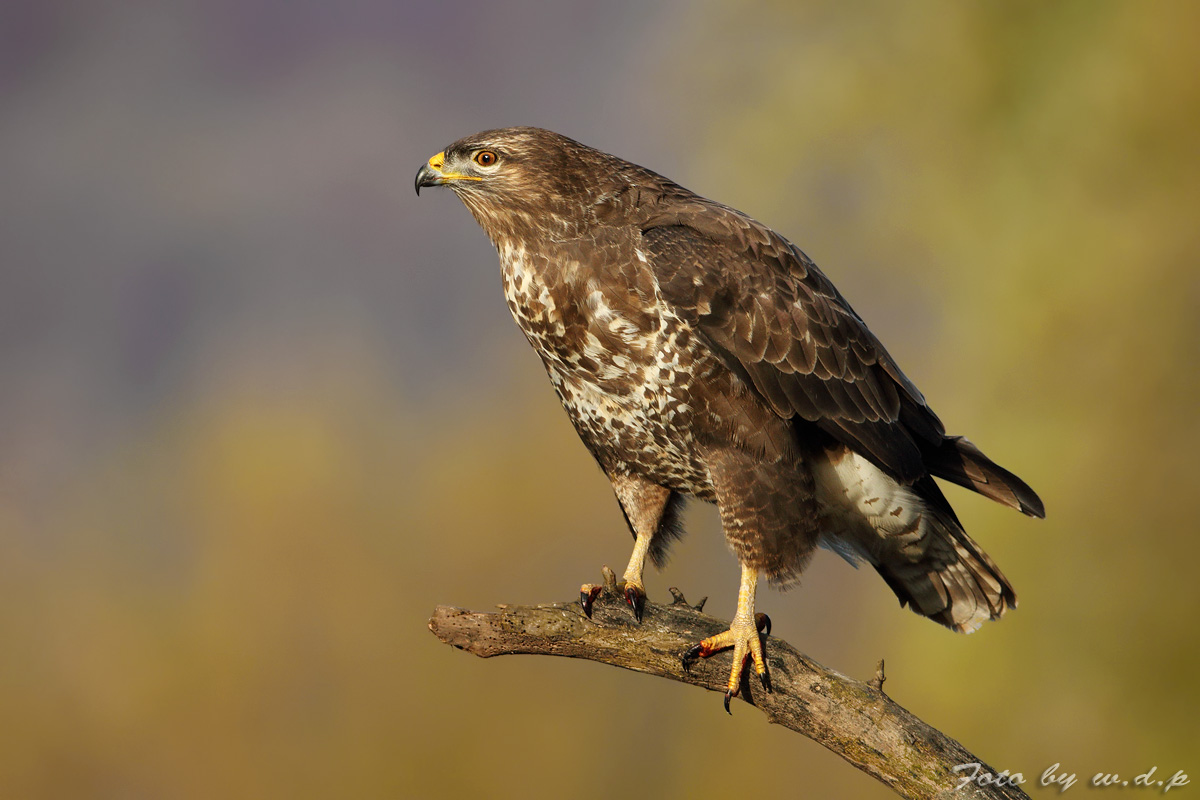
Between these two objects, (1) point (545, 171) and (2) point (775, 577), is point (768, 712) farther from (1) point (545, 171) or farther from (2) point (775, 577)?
(1) point (545, 171)

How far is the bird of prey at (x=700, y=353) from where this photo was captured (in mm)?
3627

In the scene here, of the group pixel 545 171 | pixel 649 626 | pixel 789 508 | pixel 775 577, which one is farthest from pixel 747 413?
pixel 545 171

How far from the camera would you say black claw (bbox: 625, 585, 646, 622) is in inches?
153

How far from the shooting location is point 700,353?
12.0 feet

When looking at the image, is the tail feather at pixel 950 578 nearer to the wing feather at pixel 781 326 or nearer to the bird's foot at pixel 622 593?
the wing feather at pixel 781 326

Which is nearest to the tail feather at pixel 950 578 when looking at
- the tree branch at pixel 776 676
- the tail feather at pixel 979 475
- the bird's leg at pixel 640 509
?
the tail feather at pixel 979 475

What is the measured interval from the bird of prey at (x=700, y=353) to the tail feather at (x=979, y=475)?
0.04ft

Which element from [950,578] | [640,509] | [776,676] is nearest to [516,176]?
[640,509]

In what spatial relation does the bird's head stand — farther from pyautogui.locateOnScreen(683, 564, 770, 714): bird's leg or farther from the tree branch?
pyautogui.locateOnScreen(683, 564, 770, 714): bird's leg

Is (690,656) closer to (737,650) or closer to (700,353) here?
(737,650)

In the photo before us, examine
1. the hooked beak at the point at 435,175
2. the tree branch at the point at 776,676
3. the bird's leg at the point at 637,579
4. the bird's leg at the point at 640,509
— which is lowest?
the tree branch at the point at 776,676

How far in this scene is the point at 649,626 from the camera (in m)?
3.82

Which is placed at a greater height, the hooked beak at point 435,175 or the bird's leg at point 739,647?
the hooked beak at point 435,175

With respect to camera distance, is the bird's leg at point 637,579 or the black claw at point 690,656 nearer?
→ the black claw at point 690,656
